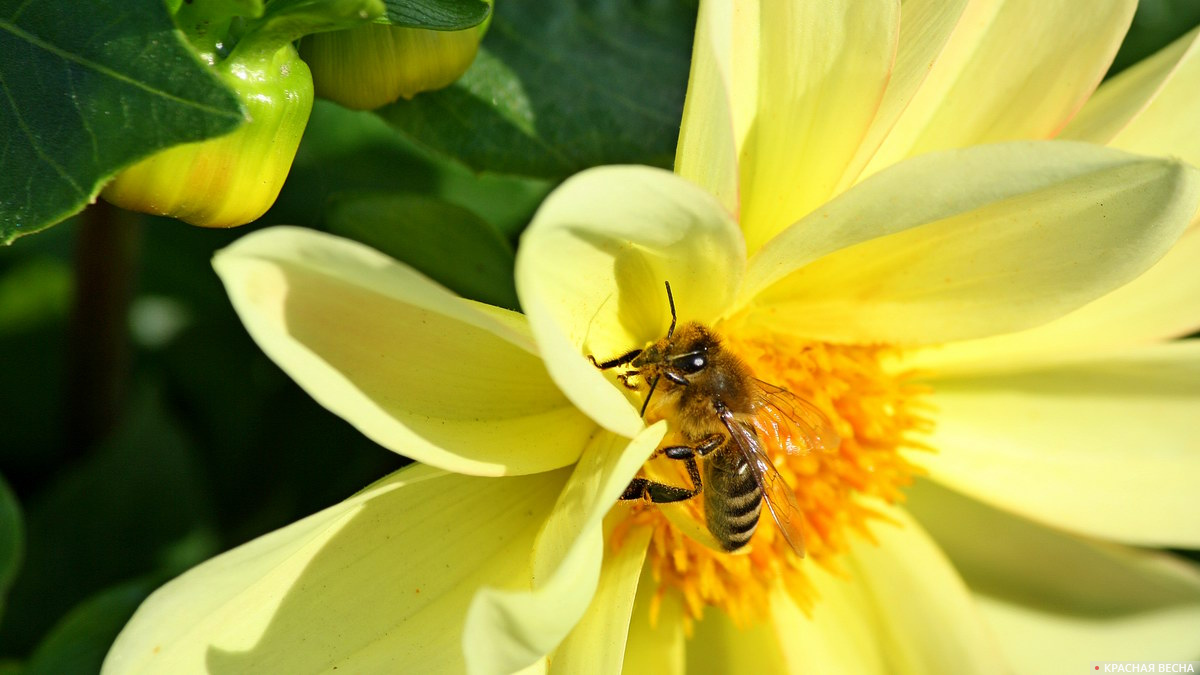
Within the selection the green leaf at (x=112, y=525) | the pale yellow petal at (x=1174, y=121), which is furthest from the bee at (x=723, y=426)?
the green leaf at (x=112, y=525)

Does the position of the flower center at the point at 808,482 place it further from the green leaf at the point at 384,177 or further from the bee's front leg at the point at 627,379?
the green leaf at the point at 384,177

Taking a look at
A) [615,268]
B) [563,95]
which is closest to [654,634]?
[615,268]

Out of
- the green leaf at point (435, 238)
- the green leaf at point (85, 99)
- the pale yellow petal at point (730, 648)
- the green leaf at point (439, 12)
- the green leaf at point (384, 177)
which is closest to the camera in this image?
the green leaf at point (85, 99)

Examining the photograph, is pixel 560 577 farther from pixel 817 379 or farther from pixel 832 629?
pixel 832 629

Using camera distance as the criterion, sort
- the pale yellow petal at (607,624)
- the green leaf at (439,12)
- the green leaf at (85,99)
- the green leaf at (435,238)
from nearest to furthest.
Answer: the green leaf at (85,99)
the green leaf at (439,12)
the pale yellow petal at (607,624)
the green leaf at (435,238)

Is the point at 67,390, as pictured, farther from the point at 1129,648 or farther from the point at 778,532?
the point at 1129,648

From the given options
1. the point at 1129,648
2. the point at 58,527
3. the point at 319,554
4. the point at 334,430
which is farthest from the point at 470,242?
the point at 1129,648
